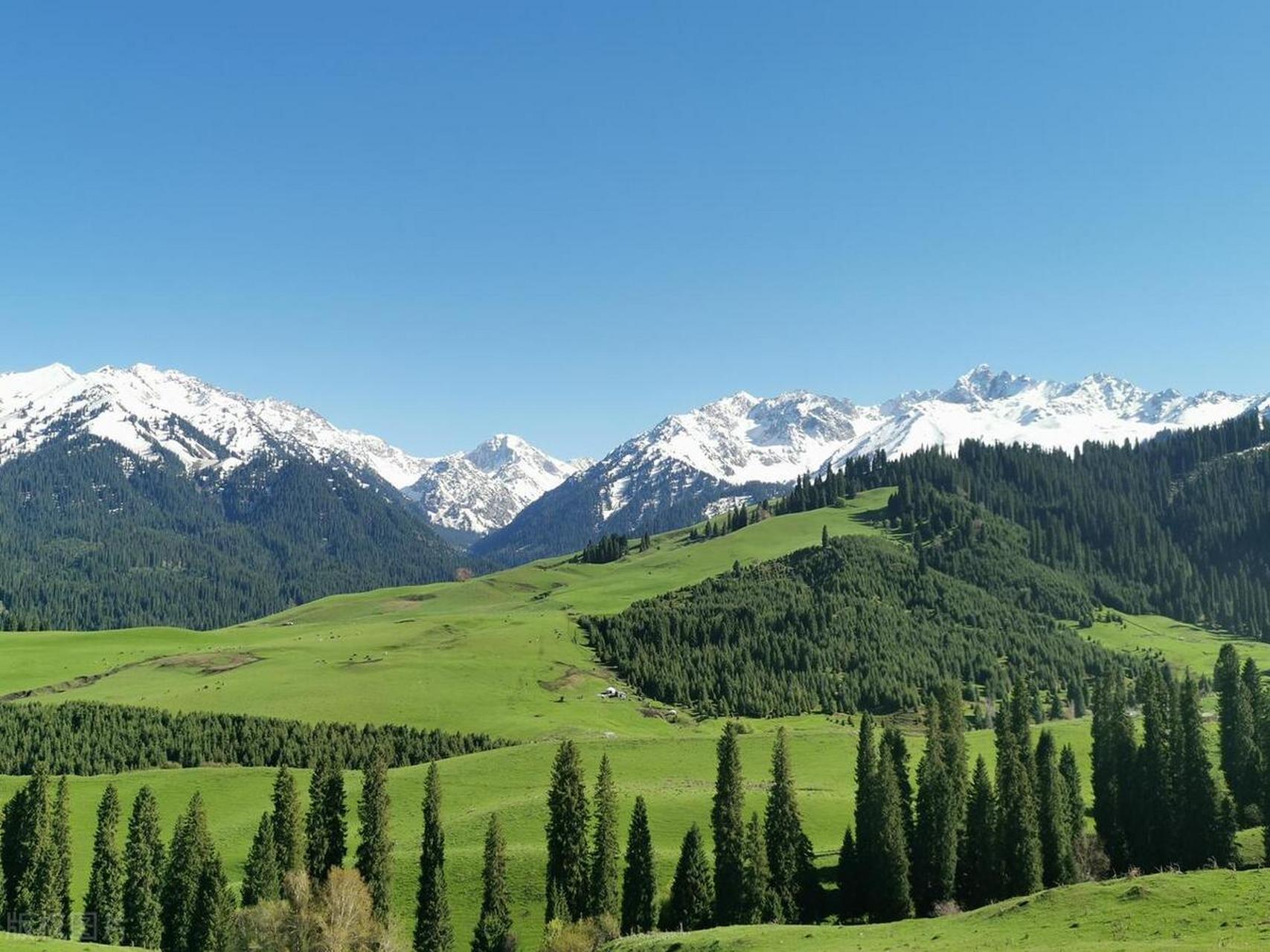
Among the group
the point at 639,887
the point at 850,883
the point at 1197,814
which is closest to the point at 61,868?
A: the point at 639,887

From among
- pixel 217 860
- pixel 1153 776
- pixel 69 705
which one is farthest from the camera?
pixel 69 705

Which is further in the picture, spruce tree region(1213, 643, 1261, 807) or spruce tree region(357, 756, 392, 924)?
spruce tree region(1213, 643, 1261, 807)

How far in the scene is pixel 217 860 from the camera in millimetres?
90000

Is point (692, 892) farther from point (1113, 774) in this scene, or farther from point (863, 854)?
point (1113, 774)

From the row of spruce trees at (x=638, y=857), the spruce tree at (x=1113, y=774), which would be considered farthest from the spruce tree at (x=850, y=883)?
the spruce tree at (x=1113, y=774)

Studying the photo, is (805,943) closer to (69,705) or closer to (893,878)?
(893,878)

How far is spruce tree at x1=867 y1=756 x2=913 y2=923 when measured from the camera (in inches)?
3799

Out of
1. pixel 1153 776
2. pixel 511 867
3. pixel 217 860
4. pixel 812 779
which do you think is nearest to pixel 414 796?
pixel 511 867

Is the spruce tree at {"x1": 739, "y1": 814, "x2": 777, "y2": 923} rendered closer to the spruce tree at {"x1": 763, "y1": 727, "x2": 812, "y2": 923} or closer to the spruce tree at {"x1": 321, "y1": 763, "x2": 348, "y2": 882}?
the spruce tree at {"x1": 763, "y1": 727, "x2": 812, "y2": 923}

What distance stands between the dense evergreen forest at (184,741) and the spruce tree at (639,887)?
75.2 m

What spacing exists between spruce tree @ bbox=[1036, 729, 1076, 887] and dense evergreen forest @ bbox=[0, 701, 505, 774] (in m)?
98.4

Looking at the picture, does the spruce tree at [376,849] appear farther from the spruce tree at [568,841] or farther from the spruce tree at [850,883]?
the spruce tree at [850,883]

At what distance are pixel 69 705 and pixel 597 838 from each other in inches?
5597

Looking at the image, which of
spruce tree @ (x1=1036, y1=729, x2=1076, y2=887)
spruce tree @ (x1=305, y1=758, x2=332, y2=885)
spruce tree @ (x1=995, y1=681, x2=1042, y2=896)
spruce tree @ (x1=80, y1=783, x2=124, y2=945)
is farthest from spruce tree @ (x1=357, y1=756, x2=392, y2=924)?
spruce tree @ (x1=1036, y1=729, x2=1076, y2=887)
